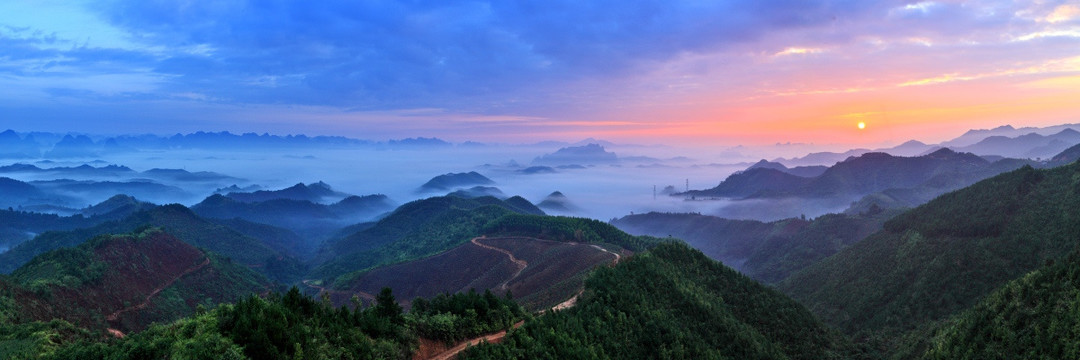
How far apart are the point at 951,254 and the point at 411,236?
392 ft

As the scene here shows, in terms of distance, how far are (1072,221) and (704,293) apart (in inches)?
1657

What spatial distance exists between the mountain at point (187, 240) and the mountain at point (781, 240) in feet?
385

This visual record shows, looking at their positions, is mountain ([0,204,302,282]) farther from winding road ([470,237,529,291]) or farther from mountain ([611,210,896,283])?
mountain ([611,210,896,283])

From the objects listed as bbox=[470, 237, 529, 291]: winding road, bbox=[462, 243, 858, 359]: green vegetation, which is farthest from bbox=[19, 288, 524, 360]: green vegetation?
bbox=[470, 237, 529, 291]: winding road

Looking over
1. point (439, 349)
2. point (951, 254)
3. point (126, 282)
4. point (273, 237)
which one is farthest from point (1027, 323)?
point (273, 237)

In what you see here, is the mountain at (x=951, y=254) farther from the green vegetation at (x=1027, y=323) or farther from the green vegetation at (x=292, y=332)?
the green vegetation at (x=292, y=332)

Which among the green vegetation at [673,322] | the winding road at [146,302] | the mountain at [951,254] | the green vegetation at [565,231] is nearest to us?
the green vegetation at [673,322]

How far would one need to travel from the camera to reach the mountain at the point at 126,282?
185 feet

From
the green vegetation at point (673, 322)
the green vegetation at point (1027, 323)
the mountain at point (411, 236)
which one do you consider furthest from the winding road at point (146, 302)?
the green vegetation at point (1027, 323)

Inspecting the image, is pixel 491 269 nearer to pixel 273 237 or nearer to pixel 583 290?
pixel 583 290

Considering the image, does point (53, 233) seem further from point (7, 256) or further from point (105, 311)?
Result: point (105, 311)

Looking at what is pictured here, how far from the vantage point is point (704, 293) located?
147 ft

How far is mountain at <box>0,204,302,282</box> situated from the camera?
124m

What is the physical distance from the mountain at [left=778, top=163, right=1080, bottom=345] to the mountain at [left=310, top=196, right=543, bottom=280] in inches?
2882
